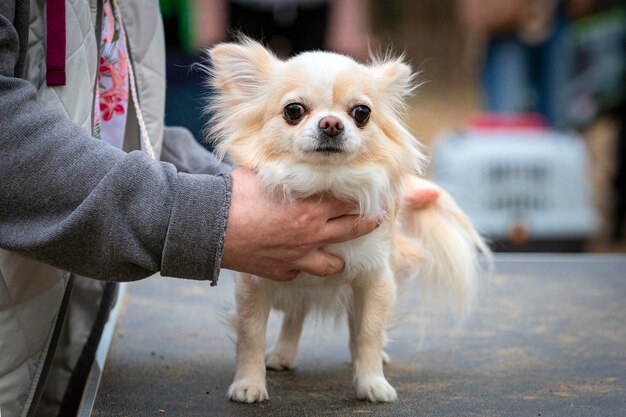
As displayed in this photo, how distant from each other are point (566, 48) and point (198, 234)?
4.95 metres

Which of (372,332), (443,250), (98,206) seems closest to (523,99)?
(443,250)

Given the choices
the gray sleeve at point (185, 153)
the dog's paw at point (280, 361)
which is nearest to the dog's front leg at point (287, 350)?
the dog's paw at point (280, 361)

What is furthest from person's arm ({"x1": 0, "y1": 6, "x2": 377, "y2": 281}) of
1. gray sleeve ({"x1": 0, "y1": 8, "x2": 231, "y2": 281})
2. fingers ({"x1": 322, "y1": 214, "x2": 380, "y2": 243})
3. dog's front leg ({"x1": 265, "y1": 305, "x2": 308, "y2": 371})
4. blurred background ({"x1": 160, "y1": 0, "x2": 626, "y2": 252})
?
blurred background ({"x1": 160, "y1": 0, "x2": 626, "y2": 252})

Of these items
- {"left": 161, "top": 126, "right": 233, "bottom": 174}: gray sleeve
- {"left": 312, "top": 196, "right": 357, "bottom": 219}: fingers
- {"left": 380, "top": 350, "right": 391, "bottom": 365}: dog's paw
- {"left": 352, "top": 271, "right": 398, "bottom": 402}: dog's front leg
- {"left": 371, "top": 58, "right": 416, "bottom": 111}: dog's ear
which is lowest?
{"left": 380, "top": 350, "right": 391, "bottom": 365}: dog's paw

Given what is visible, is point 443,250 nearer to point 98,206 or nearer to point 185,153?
point 185,153

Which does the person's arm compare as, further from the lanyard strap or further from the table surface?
the table surface

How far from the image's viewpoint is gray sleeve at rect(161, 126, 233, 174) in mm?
1713

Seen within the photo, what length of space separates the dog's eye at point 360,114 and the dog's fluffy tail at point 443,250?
0.36 metres

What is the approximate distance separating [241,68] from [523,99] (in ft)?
14.3

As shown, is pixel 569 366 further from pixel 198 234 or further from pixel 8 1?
pixel 8 1

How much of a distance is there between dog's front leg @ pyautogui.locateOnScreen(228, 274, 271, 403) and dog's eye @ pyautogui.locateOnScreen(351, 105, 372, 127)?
1.03ft

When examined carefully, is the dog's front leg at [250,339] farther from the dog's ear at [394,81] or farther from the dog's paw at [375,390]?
the dog's ear at [394,81]

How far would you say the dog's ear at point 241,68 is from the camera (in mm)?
1533

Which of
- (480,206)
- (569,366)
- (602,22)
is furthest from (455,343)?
(602,22)
